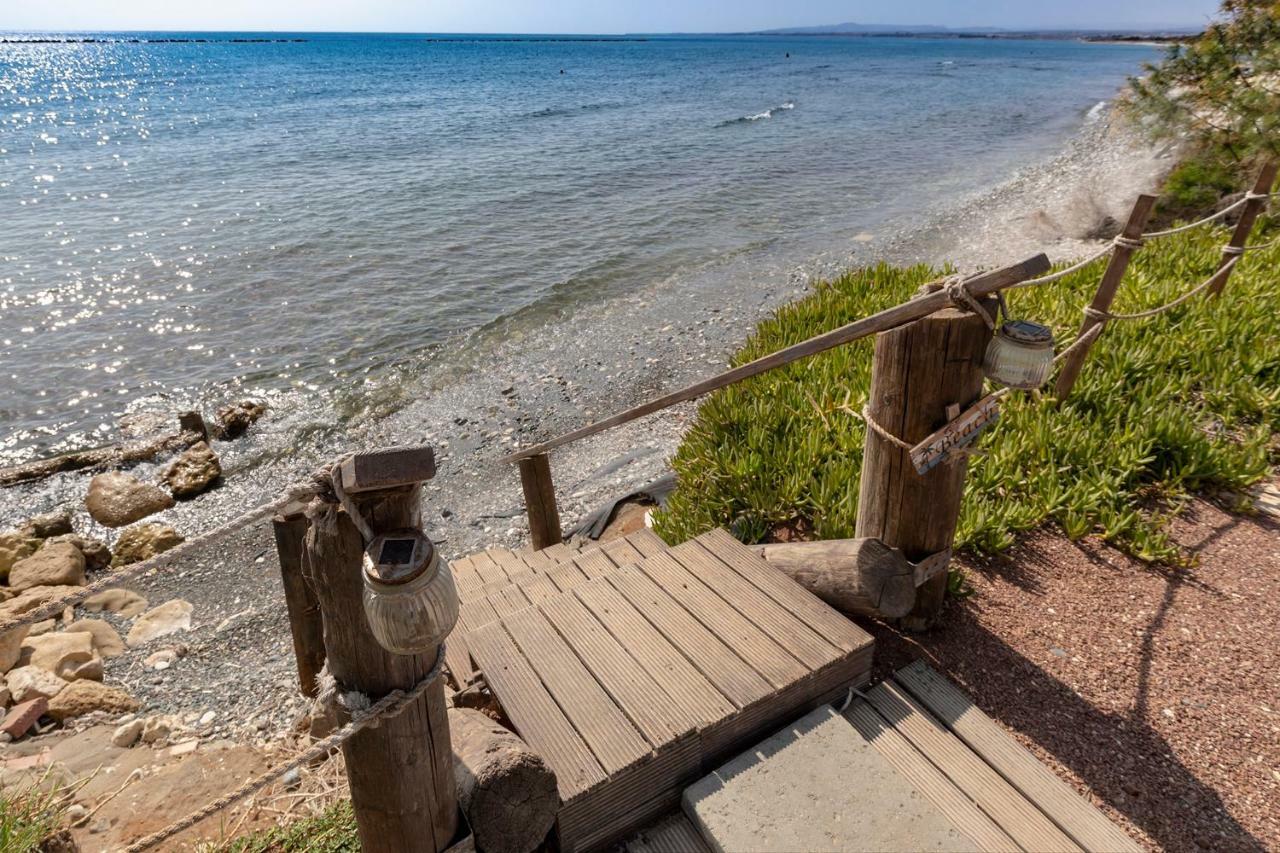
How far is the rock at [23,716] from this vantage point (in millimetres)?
5055

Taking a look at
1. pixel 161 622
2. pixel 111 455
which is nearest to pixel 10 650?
pixel 161 622

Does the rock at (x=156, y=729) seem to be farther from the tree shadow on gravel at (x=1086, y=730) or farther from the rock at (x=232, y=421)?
the rock at (x=232, y=421)

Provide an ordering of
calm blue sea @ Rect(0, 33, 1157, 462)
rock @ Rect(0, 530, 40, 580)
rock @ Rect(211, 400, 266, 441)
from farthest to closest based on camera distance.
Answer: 1. calm blue sea @ Rect(0, 33, 1157, 462)
2. rock @ Rect(211, 400, 266, 441)
3. rock @ Rect(0, 530, 40, 580)

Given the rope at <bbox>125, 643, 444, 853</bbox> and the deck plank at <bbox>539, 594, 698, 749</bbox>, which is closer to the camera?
the rope at <bbox>125, 643, 444, 853</bbox>

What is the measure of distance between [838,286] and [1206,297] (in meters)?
3.70

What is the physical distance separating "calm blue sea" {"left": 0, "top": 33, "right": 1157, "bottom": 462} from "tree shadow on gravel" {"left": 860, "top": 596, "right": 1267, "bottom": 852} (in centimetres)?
987

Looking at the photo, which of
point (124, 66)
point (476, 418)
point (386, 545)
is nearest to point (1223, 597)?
point (386, 545)

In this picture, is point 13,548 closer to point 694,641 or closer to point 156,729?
point 156,729

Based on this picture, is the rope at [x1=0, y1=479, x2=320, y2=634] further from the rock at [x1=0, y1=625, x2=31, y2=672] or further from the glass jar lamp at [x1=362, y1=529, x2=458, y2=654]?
the rock at [x1=0, y1=625, x2=31, y2=672]

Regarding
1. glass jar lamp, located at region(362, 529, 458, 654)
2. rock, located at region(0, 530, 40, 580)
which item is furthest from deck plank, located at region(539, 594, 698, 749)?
rock, located at region(0, 530, 40, 580)

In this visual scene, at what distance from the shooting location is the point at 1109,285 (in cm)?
538

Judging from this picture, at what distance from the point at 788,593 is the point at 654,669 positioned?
0.78 m

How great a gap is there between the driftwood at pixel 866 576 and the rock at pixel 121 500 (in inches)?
326

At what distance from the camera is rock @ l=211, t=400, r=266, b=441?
397 inches
